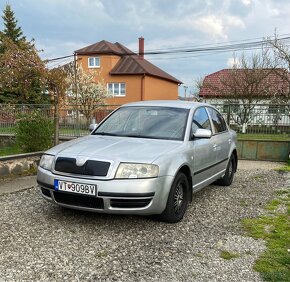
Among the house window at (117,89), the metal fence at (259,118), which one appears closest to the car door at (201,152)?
the metal fence at (259,118)

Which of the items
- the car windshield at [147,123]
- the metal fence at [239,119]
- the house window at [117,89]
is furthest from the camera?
the house window at [117,89]

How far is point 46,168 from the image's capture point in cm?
468

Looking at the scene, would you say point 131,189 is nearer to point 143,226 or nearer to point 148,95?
point 143,226

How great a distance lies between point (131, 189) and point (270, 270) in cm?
168

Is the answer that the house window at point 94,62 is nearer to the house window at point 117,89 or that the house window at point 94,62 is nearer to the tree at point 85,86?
the tree at point 85,86

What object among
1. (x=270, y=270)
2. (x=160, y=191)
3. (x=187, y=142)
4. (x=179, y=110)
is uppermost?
(x=179, y=110)

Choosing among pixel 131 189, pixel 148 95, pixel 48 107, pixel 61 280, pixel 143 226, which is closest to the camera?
pixel 61 280

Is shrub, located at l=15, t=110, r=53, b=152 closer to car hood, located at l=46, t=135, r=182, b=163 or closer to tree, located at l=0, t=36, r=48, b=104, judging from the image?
tree, located at l=0, t=36, r=48, b=104

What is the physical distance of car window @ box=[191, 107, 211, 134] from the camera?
18.3 ft

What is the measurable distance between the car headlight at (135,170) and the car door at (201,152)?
3.64ft

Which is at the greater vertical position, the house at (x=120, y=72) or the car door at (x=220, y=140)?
the house at (x=120, y=72)

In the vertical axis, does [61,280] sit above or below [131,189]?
below

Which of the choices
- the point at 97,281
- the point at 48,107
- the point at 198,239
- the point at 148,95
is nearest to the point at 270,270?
the point at 198,239

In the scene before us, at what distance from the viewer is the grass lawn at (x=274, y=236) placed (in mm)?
3504
